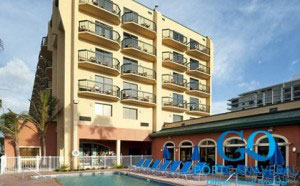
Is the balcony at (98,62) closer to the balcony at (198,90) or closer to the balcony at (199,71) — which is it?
the balcony at (198,90)

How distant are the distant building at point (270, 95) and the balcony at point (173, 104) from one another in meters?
68.1

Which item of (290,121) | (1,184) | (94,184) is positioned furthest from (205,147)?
(1,184)

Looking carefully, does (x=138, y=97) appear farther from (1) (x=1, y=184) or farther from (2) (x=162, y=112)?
(1) (x=1, y=184)

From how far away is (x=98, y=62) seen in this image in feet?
80.3

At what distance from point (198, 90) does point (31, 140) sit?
817 inches

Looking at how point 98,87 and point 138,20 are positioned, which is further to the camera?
point 138,20

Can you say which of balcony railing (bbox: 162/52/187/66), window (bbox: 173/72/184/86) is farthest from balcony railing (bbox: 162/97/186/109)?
balcony railing (bbox: 162/52/187/66)

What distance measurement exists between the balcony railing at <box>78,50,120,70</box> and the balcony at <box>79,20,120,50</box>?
138 centimetres

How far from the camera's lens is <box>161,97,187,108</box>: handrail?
30431mm

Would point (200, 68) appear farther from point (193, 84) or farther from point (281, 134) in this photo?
point (281, 134)

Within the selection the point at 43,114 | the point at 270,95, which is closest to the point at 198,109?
the point at 43,114

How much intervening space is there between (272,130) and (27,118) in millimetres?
19145

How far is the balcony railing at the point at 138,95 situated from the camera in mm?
26530

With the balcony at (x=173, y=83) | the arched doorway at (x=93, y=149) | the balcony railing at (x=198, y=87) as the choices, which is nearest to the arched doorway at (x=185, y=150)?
the arched doorway at (x=93, y=149)
